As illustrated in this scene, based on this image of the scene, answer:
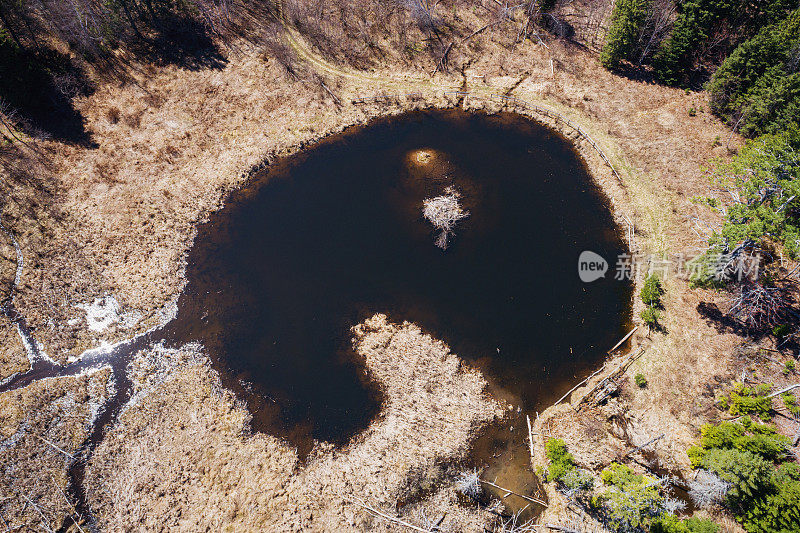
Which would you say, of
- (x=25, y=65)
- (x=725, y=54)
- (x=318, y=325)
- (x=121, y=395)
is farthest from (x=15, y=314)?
(x=725, y=54)

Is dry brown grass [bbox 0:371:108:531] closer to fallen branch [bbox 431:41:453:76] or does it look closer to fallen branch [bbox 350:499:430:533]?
fallen branch [bbox 350:499:430:533]

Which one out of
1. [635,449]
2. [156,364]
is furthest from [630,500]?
[156,364]

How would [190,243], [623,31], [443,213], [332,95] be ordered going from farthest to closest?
1. [332,95]
2. [623,31]
3. [443,213]
4. [190,243]

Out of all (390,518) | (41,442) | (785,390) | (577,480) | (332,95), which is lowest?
(41,442)

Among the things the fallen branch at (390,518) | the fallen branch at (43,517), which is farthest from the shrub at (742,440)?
the fallen branch at (43,517)

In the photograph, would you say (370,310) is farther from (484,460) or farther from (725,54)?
(725,54)

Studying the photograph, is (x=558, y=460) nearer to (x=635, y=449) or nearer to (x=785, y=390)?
(x=635, y=449)
